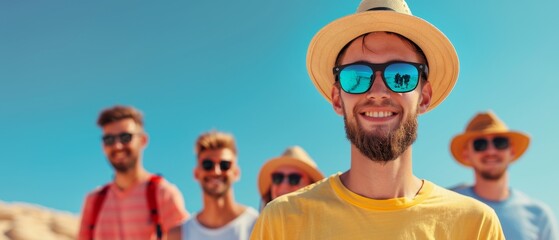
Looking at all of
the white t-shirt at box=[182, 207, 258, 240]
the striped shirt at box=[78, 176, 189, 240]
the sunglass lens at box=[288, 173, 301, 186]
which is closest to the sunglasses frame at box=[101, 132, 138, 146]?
the striped shirt at box=[78, 176, 189, 240]

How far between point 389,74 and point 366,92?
0.43 feet

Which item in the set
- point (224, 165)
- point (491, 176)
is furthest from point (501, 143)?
point (224, 165)

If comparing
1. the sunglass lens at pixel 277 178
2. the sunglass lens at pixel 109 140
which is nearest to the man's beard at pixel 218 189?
the sunglass lens at pixel 277 178

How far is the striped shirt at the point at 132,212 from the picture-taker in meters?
7.41

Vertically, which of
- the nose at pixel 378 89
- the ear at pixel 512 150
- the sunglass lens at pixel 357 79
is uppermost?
the ear at pixel 512 150

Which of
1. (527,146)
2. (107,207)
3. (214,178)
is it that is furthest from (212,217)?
(527,146)

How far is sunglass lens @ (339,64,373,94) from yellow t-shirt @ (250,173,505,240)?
0.43m

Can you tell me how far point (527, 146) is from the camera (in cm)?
829

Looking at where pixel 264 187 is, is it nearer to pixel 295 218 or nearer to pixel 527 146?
pixel 527 146

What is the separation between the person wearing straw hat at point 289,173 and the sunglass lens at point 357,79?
4.58 m

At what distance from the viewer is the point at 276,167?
748 cm

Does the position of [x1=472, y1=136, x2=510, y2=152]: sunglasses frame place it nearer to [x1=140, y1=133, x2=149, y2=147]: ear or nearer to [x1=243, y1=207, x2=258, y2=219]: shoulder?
[x1=243, y1=207, x2=258, y2=219]: shoulder

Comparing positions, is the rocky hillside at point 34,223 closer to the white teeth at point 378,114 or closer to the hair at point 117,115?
the hair at point 117,115

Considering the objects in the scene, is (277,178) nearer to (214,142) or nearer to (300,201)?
(214,142)
